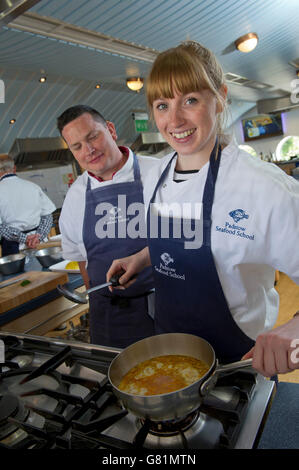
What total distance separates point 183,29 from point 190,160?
3105 mm

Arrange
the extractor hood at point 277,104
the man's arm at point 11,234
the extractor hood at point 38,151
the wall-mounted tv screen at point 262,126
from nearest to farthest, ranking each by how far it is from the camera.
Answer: the man's arm at point 11,234, the extractor hood at point 38,151, the extractor hood at point 277,104, the wall-mounted tv screen at point 262,126

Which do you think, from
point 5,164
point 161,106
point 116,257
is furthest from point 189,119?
point 5,164

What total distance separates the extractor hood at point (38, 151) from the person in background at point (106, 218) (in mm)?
5307

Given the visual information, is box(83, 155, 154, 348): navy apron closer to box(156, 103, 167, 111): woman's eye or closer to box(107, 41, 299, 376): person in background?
box(107, 41, 299, 376): person in background

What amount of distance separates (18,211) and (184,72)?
2939 millimetres

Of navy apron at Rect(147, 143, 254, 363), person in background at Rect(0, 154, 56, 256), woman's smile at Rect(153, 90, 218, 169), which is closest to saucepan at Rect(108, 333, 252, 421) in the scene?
navy apron at Rect(147, 143, 254, 363)

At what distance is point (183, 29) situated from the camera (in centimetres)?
364

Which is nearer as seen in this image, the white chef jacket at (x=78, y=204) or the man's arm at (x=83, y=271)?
the white chef jacket at (x=78, y=204)

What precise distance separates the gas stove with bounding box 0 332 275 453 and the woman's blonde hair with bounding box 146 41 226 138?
2.66 feet

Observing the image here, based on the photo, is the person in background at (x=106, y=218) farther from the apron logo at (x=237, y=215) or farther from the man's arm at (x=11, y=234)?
the man's arm at (x=11, y=234)

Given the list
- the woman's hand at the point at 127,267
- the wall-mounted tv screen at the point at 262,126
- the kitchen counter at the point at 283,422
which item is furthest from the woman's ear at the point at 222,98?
the wall-mounted tv screen at the point at 262,126

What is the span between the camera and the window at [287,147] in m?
11.3

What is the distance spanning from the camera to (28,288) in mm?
1876

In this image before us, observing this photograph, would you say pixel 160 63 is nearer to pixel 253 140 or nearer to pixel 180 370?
pixel 180 370
